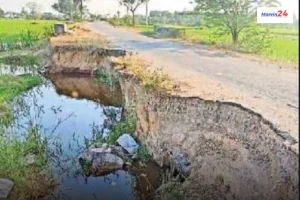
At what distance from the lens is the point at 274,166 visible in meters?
4.59

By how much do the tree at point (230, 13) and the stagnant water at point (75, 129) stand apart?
4428 millimetres

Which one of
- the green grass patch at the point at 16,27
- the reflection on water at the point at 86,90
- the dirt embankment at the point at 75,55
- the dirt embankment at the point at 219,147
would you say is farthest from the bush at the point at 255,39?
the green grass patch at the point at 16,27

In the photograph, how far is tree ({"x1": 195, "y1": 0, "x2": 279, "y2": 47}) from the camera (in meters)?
13.8

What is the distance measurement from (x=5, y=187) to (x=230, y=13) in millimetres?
10721

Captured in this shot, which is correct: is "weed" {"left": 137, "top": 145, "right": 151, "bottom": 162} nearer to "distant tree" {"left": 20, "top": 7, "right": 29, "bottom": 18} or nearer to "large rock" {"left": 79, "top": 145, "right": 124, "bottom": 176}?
"large rock" {"left": 79, "top": 145, "right": 124, "bottom": 176}

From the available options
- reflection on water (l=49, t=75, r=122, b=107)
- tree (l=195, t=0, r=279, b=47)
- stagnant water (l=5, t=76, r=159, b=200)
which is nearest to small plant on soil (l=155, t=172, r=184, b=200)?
stagnant water (l=5, t=76, r=159, b=200)

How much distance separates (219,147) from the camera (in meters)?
5.60

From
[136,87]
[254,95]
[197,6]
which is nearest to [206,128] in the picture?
[254,95]

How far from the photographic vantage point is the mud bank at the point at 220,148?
4551 mm

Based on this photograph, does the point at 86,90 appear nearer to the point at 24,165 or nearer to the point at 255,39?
the point at 255,39

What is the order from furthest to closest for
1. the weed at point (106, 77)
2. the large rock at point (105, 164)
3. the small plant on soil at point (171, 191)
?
the weed at point (106, 77) → the large rock at point (105, 164) → the small plant on soil at point (171, 191)

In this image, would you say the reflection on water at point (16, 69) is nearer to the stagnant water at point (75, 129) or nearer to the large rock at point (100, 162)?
the stagnant water at point (75, 129)

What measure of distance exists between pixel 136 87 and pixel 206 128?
97.7 inches

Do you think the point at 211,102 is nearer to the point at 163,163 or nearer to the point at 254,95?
the point at 254,95
